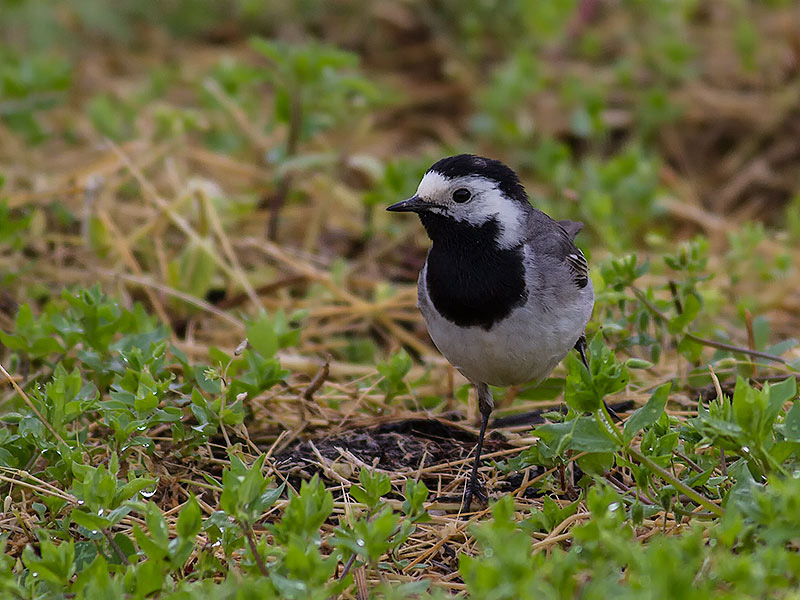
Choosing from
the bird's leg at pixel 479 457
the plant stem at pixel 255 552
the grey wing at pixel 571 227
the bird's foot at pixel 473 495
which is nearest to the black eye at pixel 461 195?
the bird's leg at pixel 479 457

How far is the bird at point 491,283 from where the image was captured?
153 inches

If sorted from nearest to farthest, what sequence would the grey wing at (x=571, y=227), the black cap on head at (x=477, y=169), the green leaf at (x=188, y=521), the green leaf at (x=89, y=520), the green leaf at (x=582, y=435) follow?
the green leaf at (x=188, y=521) < the green leaf at (x=89, y=520) < the green leaf at (x=582, y=435) < the black cap on head at (x=477, y=169) < the grey wing at (x=571, y=227)

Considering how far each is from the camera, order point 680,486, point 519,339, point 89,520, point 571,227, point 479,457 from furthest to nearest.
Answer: point 571,227, point 479,457, point 519,339, point 680,486, point 89,520

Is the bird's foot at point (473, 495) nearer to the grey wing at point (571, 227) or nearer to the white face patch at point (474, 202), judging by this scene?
the white face patch at point (474, 202)

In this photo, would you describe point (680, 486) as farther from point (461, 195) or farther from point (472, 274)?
point (461, 195)

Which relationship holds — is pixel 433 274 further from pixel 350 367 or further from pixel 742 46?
pixel 742 46

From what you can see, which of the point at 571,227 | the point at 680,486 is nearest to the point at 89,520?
the point at 680,486

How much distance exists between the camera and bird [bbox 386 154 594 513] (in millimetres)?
3895

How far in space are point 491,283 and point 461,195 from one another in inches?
15.7

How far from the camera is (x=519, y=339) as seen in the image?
387 centimetres

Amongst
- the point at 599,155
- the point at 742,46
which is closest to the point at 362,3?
the point at 599,155

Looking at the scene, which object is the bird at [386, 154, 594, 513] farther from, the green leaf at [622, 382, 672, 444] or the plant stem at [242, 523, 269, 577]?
the plant stem at [242, 523, 269, 577]

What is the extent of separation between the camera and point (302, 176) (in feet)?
22.7

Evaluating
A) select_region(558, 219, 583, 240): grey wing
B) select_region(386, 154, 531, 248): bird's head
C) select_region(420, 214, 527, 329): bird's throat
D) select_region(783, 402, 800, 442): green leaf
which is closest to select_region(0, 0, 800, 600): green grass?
select_region(783, 402, 800, 442): green leaf
